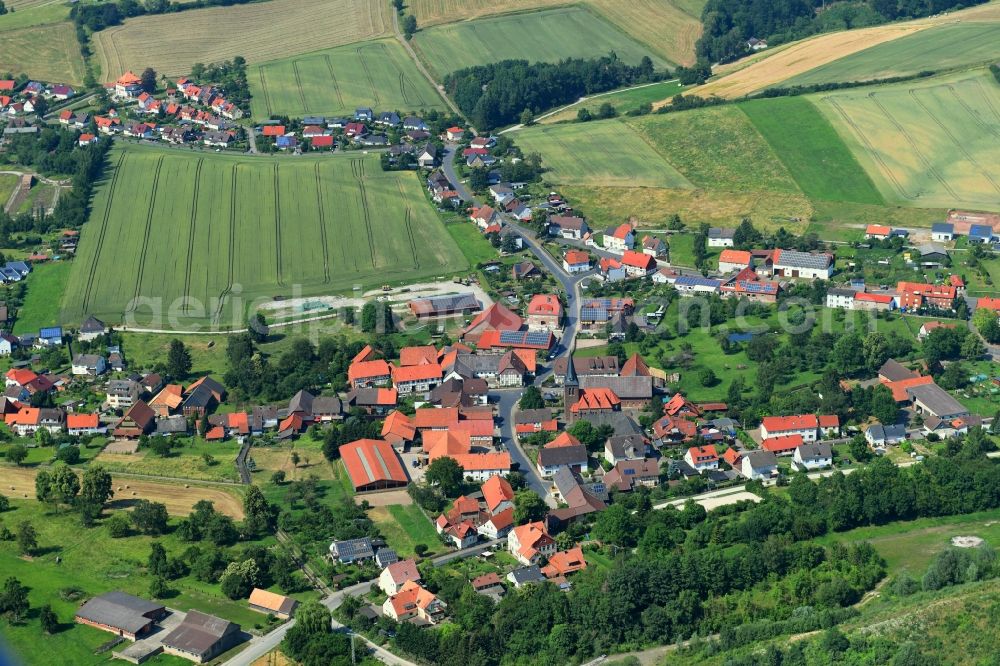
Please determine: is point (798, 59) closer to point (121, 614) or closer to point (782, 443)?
point (782, 443)

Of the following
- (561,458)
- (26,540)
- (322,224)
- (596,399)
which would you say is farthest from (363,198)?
(26,540)

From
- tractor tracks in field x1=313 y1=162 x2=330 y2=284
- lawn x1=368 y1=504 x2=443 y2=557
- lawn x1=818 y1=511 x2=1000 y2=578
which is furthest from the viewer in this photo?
tractor tracks in field x1=313 y1=162 x2=330 y2=284

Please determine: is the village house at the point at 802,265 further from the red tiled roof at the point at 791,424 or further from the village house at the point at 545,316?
the red tiled roof at the point at 791,424

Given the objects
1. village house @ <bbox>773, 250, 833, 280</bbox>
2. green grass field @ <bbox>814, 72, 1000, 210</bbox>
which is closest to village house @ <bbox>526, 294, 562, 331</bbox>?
village house @ <bbox>773, 250, 833, 280</bbox>

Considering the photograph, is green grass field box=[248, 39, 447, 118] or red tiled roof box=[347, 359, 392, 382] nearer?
red tiled roof box=[347, 359, 392, 382]

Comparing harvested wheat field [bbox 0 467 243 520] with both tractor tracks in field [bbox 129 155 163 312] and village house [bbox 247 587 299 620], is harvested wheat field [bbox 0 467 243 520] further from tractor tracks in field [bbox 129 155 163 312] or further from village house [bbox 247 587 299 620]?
tractor tracks in field [bbox 129 155 163 312]

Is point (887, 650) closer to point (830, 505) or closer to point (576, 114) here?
point (830, 505)
